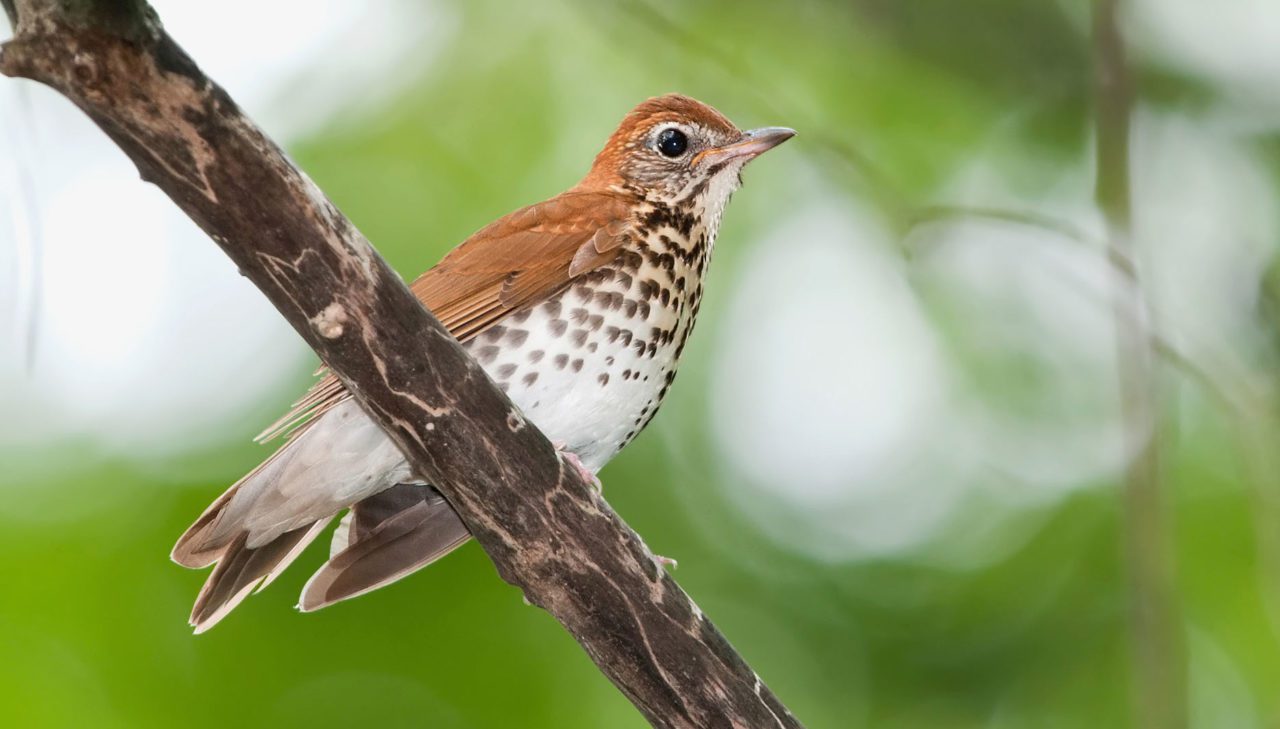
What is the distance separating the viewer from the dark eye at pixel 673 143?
180 inches

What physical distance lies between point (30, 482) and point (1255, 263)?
14.9 feet

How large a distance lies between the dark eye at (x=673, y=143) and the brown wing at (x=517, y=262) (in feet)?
1.54

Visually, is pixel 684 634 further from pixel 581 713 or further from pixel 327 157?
pixel 327 157

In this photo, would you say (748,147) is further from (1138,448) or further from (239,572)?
(239,572)

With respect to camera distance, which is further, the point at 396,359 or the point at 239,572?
the point at 239,572

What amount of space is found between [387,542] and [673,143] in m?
1.60

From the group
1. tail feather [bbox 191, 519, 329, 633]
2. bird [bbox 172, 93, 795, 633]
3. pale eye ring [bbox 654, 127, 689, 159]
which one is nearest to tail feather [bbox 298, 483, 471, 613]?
bird [bbox 172, 93, 795, 633]

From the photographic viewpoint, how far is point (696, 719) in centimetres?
325

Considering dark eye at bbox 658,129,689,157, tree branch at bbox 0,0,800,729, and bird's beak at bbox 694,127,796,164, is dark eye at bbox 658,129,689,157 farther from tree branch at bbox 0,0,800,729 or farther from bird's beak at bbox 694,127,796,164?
tree branch at bbox 0,0,800,729

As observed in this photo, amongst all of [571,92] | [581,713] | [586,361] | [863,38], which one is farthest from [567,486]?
[571,92]

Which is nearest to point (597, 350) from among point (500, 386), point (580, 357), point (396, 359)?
point (580, 357)

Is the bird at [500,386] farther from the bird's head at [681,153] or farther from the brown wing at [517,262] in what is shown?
the bird's head at [681,153]

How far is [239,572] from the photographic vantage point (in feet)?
12.4

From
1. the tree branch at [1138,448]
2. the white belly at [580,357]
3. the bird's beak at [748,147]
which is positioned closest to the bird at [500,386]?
the white belly at [580,357]
